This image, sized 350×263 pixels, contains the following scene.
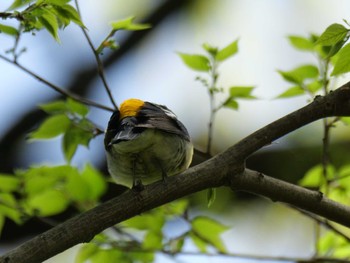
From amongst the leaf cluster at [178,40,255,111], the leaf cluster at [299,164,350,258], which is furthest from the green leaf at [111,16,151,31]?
the leaf cluster at [299,164,350,258]

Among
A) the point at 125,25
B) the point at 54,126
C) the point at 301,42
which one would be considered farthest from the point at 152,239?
the point at 301,42

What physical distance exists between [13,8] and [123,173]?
4.04 ft

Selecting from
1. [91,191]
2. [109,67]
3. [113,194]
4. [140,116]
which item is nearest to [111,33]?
[140,116]

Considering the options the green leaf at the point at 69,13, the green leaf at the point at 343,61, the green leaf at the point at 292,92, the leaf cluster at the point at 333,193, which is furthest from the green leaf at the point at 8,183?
the green leaf at the point at 343,61

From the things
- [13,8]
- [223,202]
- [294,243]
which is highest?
[13,8]

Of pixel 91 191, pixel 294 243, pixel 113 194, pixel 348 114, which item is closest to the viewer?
pixel 348 114

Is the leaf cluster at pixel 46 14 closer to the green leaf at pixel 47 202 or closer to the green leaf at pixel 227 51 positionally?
the green leaf at pixel 227 51

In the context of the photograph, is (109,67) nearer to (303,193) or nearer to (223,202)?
(223,202)

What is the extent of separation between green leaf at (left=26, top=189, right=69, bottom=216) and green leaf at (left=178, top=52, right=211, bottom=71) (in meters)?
1.26

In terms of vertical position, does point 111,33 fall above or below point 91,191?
above

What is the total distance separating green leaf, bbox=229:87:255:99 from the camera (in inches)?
155

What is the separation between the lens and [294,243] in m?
7.80

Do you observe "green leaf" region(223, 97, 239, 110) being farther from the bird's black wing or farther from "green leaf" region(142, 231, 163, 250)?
"green leaf" region(142, 231, 163, 250)

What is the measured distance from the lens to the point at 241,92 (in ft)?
13.0
